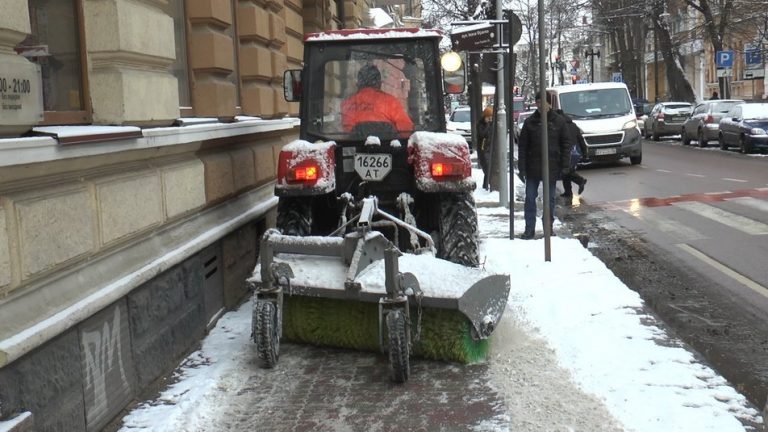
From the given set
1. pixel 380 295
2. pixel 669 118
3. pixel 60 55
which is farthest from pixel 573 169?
pixel 669 118

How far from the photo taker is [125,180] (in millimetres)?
5023

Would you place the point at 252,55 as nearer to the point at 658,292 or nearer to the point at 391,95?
the point at 391,95

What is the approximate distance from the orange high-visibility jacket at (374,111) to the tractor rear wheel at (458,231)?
818mm

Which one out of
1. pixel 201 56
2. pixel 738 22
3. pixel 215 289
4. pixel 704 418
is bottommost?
pixel 704 418

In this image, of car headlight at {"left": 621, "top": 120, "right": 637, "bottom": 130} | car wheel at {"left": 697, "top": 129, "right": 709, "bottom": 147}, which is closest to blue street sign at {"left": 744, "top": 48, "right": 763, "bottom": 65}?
car wheel at {"left": 697, "top": 129, "right": 709, "bottom": 147}

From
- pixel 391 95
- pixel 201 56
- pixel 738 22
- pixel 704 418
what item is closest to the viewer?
pixel 704 418

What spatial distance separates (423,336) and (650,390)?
149 cm

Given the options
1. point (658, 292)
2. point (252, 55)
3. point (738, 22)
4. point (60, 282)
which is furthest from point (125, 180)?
point (738, 22)

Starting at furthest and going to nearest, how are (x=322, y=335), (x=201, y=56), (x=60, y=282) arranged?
(x=201, y=56) < (x=322, y=335) < (x=60, y=282)

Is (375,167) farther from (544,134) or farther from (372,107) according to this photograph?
(544,134)

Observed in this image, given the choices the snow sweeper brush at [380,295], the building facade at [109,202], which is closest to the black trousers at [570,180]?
the building facade at [109,202]

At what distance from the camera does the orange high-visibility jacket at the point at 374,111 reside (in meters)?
6.77

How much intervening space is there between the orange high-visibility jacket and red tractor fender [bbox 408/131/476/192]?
622 mm

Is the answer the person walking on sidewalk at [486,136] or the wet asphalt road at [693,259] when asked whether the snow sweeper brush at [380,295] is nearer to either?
the wet asphalt road at [693,259]
